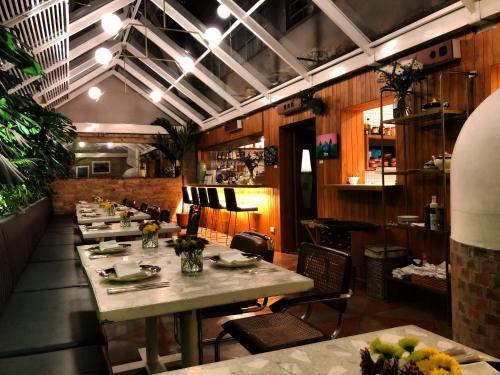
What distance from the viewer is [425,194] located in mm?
4191

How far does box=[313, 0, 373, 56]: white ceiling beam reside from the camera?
4.66 metres

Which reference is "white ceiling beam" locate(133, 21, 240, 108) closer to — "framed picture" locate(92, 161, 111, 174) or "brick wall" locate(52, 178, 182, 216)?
"brick wall" locate(52, 178, 182, 216)

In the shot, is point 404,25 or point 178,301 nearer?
point 178,301

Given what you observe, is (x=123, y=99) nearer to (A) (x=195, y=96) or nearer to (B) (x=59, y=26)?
(A) (x=195, y=96)

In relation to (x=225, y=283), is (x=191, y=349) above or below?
below

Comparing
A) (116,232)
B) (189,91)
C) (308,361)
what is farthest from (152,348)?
(189,91)

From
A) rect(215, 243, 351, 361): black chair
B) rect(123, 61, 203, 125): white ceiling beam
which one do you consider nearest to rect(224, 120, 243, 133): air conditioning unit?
rect(123, 61, 203, 125): white ceiling beam

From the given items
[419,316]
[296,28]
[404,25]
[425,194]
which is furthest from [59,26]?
[419,316]

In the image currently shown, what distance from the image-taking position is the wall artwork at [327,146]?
5508mm

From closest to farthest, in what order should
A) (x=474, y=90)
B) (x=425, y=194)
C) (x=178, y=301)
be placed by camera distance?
(x=178, y=301)
(x=474, y=90)
(x=425, y=194)

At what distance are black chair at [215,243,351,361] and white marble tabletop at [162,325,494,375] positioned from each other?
63cm

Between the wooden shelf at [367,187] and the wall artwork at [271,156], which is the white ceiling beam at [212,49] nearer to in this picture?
the wall artwork at [271,156]

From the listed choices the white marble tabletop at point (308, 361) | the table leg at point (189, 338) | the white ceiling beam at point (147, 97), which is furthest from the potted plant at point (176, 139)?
the white marble tabletop at point (308, 361)

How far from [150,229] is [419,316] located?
2540 mm
